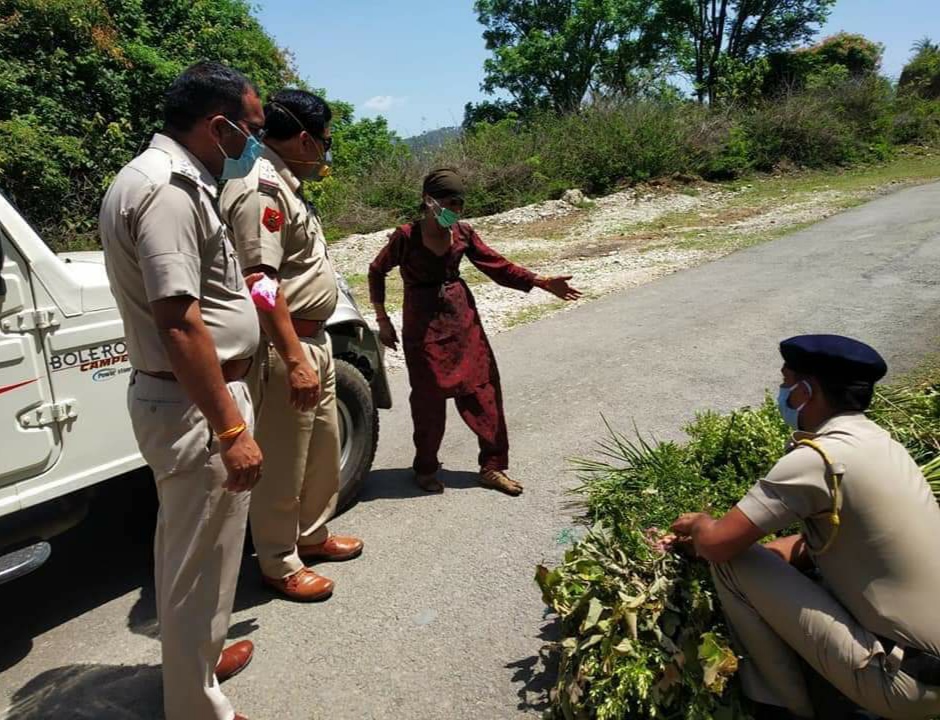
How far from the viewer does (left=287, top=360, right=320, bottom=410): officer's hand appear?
2828 mm

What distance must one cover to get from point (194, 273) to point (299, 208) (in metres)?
1.02

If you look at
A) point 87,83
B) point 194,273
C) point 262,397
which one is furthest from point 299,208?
point 87,83

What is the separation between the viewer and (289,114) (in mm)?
3025

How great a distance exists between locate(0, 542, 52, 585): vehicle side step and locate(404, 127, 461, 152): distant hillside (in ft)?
58.5

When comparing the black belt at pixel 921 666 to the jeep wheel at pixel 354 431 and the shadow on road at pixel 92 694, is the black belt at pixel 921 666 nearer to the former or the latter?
the shadow on road at pixel 92 694

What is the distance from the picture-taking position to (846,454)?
6.81 feet

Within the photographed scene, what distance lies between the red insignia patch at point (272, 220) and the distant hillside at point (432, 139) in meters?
17.3

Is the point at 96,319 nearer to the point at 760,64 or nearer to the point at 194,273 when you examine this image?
the point at 194,273

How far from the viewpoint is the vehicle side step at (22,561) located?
2580mm

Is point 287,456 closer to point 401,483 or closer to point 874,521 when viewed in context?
point 401,483

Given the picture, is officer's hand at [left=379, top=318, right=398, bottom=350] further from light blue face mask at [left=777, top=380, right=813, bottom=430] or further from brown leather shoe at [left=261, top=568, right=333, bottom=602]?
light blue face mask at [left=777, top=380, right=813, bottom=430]

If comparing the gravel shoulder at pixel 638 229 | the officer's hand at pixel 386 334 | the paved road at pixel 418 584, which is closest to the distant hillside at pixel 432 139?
the gravel shoulder at pixel 638 229

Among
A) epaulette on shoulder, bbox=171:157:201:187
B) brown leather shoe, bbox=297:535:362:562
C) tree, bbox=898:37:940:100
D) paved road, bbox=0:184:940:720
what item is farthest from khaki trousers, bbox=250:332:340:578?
tree, bbox=898:37:940:100

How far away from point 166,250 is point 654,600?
1.93m
